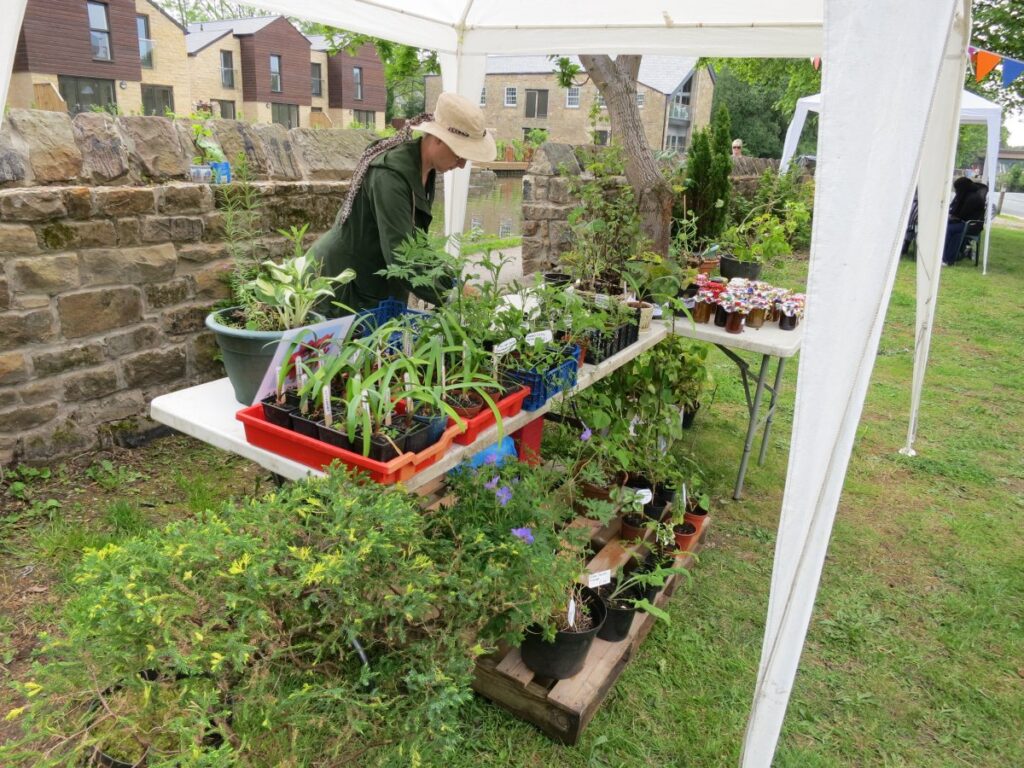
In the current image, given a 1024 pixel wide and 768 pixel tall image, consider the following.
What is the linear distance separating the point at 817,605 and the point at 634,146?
107 inches

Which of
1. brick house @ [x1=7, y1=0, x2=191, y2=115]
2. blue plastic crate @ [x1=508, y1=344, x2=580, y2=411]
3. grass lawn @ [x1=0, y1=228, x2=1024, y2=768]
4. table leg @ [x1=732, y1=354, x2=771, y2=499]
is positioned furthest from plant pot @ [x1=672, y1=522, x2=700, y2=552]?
brick house @ [x1=7, y1=0, x2=191, y2=115]

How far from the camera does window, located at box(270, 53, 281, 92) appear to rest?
31.7 meters

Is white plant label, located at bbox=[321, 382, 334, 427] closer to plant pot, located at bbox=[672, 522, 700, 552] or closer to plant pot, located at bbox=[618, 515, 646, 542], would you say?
plant pot, located at bbox=[618, 515, 646, 542]

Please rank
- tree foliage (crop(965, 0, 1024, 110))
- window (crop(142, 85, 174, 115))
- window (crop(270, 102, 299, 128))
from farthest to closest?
window (crop(270, 102, 299, 128)), window (crop(142, 85, 174, 115)), tree foliage (crop(965, 0, 1024, 110))

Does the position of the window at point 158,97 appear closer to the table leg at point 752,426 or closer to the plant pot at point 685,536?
the table leg at point 752,426

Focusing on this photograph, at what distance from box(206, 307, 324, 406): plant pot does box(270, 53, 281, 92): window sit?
34.5 metres

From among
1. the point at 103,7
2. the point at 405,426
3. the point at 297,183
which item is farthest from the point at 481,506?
the point at 103,7

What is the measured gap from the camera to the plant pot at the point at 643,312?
284cm

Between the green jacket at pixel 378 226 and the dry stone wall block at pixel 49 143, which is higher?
the dry stone wall block at pixel 49 143

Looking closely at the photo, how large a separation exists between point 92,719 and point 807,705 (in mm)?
2066

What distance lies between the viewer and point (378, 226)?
2438 mm

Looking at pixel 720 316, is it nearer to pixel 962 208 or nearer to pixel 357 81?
pixel 962 208

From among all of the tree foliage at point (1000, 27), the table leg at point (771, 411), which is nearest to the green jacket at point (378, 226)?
the table leg at point (771, 411)

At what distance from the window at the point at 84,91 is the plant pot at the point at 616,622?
27150 mm
